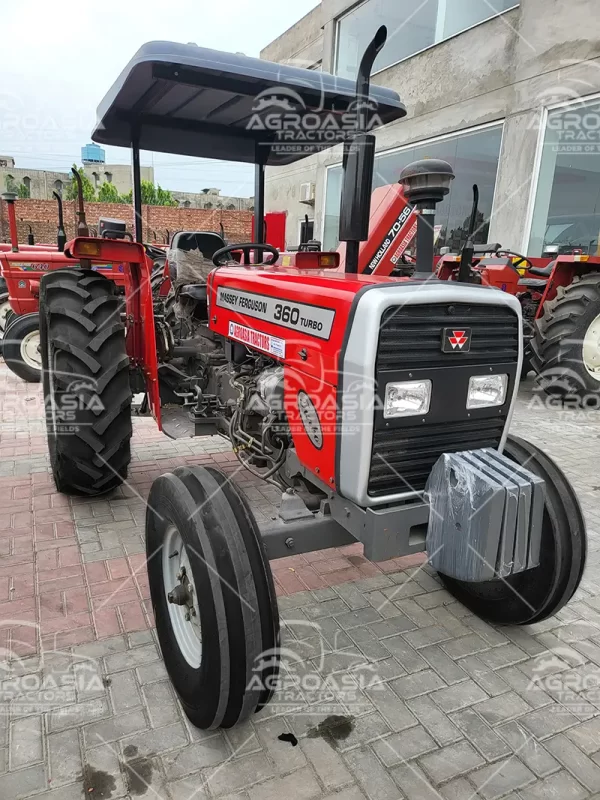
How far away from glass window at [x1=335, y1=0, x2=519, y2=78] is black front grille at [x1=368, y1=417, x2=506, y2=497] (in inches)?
357

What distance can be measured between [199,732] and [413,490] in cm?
106

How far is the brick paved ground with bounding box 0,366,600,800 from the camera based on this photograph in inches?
67.4

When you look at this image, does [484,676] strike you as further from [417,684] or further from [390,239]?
[390,239]

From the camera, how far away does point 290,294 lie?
2.23 meters

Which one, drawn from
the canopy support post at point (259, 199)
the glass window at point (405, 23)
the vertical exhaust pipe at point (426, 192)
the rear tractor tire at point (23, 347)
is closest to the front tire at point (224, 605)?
the vertical exhaust pipe at point (426, 192)

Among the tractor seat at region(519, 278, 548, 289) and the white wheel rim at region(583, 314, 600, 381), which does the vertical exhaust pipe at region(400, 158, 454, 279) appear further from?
the tractor seat at region(519, 278, 548, 289)

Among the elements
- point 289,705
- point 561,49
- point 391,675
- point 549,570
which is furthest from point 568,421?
point 561,49

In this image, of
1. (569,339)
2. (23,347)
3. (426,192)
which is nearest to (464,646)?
(426,192)

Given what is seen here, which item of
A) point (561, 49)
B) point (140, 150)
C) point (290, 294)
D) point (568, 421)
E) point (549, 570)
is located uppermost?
point (561, 49)

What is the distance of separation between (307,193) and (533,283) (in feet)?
32.5

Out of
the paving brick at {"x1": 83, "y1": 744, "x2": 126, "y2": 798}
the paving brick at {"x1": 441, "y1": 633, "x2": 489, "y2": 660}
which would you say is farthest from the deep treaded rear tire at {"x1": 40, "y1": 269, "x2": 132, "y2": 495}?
the paving brick at {"x1": 441, "y1": 633, "x2": 489, "y2": 660}

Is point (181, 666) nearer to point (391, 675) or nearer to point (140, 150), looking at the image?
point (391, 675)

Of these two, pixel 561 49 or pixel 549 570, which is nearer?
pixel 549 570

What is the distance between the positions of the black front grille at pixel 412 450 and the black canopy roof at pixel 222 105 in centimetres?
180
